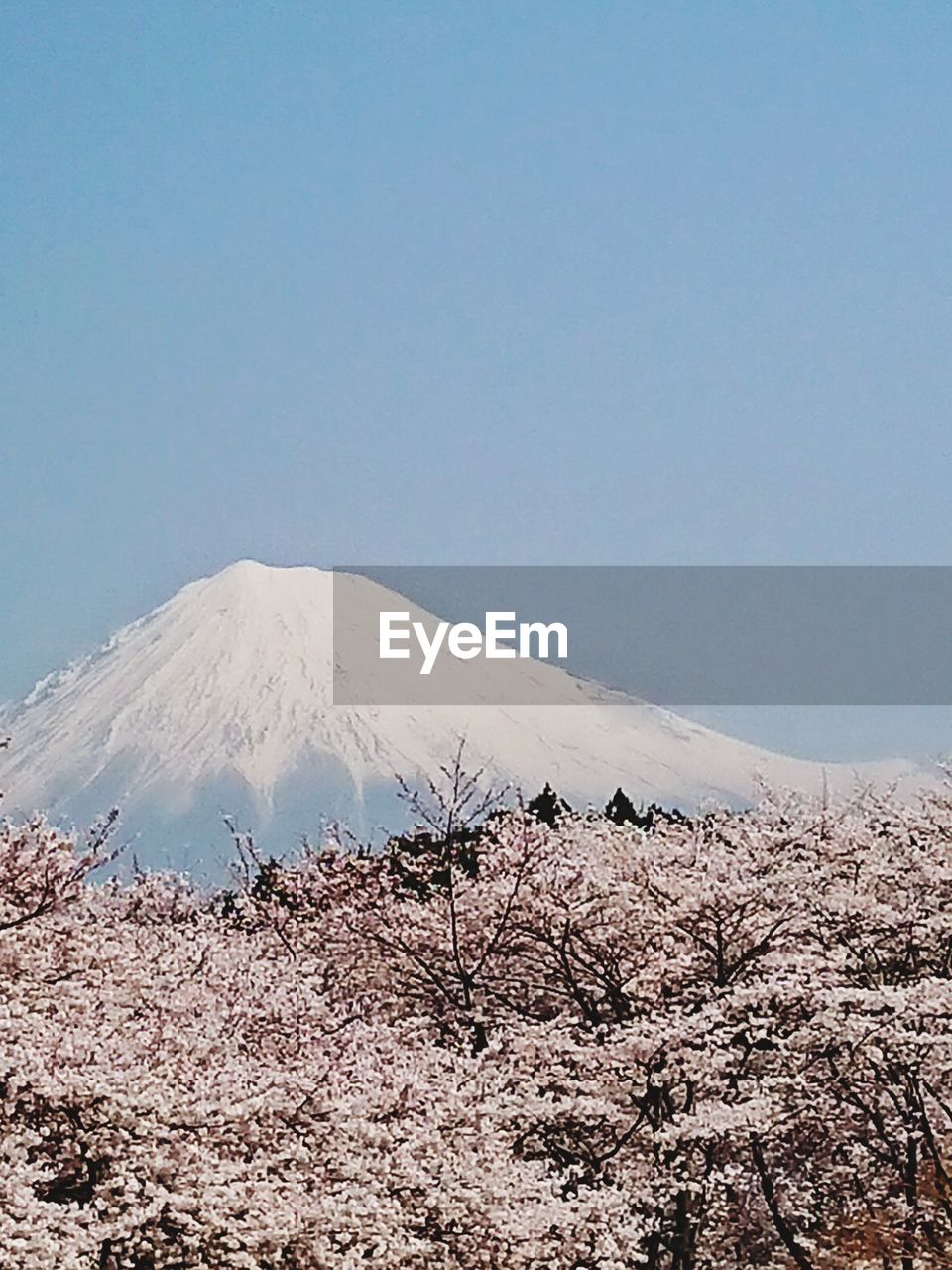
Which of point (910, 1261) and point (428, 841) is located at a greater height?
point (428, 841)

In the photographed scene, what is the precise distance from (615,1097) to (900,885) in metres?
2.94

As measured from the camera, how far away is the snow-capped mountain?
36281 millimetres

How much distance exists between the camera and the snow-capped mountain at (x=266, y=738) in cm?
3628

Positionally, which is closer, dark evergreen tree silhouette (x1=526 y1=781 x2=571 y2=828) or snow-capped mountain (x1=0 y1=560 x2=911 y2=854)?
dark evergreen tree silhouette (x1=526 y1=781 x2=571 y2=828)

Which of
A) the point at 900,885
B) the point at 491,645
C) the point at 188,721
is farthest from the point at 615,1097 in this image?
the point at 188,721

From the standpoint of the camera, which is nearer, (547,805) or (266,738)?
(547,805)

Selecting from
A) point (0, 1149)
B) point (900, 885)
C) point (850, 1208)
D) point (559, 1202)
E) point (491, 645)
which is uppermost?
point (491, 645)

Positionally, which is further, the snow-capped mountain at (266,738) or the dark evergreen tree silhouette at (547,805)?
the snow-capped mountain at (266,738)

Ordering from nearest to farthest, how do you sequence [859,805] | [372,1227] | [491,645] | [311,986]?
[372,1227] → [311,986] → [859,805] → [491,645]

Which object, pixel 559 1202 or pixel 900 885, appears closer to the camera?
pixel 559 1202

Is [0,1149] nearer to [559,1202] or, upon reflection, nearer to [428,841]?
[559,1202]

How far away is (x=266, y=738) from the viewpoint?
43.0 meters

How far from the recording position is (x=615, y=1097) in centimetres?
1005

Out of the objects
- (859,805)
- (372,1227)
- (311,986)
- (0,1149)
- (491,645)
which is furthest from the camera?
(491,645)
